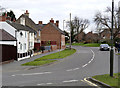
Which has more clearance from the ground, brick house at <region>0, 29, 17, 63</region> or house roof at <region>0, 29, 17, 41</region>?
house roof at <region>0, 29, 17, 41</region>

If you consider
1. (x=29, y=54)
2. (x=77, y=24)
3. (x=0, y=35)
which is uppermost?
(x=77, y=24)

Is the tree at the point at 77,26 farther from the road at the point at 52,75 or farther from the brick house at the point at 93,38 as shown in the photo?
the road at the point at 52,75

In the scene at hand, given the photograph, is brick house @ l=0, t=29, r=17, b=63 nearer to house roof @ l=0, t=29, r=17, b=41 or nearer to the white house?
house roof @ l=0, t=29, r=17, b=41

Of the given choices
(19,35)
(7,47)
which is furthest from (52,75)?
(19,35)

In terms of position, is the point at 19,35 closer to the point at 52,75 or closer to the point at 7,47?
the point at 7,47

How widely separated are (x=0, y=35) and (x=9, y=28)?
2.57m

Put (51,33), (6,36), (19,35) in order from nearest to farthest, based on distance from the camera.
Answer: (6,36) → (19,35) → (51,33)

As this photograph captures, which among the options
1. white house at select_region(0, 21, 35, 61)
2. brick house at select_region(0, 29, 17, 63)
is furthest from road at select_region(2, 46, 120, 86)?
white house at select_region(0, 21, 35, 61)

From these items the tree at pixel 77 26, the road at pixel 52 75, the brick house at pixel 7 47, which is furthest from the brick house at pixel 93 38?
the road at pixel 52 75

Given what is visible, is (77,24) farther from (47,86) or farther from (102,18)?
(47,86)

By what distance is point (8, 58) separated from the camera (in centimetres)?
2486

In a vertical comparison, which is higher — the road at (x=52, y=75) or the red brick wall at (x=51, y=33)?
the red brick wall at (x=51, y=33)

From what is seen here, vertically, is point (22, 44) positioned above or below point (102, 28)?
below

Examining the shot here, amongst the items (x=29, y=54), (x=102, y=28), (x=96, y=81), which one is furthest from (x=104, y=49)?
(x=96, y=81)
